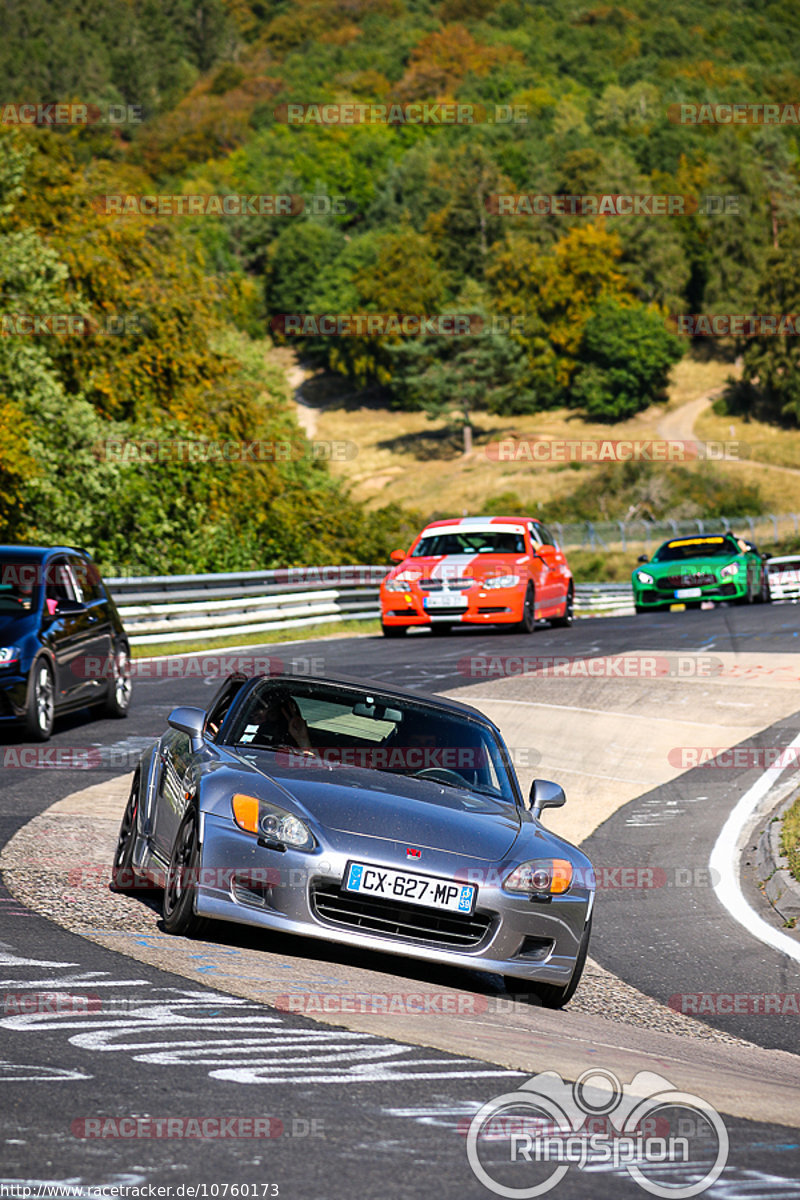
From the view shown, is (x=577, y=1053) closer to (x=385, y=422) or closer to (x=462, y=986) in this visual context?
(x=462, y=986)

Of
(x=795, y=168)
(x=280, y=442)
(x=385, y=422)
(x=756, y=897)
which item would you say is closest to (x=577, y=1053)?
(x=756, y=897)

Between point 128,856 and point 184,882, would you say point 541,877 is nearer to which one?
point 184,882

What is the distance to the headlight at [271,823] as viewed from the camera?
259 inches

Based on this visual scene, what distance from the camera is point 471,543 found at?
23.8 m

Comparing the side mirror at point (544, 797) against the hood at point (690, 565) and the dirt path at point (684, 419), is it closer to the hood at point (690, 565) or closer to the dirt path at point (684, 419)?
the hood at point (690, 565)

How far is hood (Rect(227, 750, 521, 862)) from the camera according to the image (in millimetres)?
6656

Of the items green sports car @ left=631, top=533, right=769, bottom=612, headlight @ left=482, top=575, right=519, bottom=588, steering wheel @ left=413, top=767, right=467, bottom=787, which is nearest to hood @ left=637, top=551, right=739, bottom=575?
green sports car @ left=631, top=533, right=769, bottom=612

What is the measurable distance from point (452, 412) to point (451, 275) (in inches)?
921

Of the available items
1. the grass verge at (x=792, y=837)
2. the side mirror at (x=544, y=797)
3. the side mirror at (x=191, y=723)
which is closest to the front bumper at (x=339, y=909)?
the side mirror at (x=191, y=723)

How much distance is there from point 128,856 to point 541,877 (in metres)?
2.47

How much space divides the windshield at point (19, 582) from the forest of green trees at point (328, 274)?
1251 centimetres

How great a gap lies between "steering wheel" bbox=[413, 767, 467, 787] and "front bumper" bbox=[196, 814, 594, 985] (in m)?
0.98
